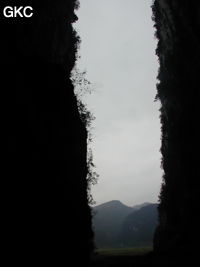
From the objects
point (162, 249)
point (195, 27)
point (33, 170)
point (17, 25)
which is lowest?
point (162, 249)

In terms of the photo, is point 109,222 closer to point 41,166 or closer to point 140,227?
point 140,227

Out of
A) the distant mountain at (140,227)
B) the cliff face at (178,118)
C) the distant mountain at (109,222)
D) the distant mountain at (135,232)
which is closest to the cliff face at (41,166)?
the cliff face at (178,118)

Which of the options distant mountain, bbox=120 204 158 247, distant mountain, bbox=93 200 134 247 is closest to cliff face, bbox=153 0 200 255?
distant mountain, bbox=120 204 158 247

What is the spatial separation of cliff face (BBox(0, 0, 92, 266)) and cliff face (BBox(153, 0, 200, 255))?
17016 mm

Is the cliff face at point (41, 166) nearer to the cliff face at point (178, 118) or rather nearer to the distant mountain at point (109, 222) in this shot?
the cliff face at point (178, 118)

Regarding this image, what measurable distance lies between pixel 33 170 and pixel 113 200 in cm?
18754

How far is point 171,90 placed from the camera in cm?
3472

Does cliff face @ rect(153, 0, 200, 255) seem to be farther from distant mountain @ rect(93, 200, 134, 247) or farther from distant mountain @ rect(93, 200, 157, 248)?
distant mountain @ rect(93, 200, 134, 247)

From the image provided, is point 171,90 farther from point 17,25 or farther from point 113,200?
point 113,200

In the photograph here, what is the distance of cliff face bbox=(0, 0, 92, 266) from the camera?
29.6 ft

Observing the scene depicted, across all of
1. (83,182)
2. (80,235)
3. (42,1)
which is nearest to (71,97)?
(83,182)

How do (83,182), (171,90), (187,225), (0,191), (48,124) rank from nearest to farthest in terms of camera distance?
1. (0,191)
2. (48,124)
3. (83,182)
4. (187,225)
5. (171,90)

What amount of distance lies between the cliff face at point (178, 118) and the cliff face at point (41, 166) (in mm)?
17016

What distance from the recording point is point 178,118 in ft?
109
